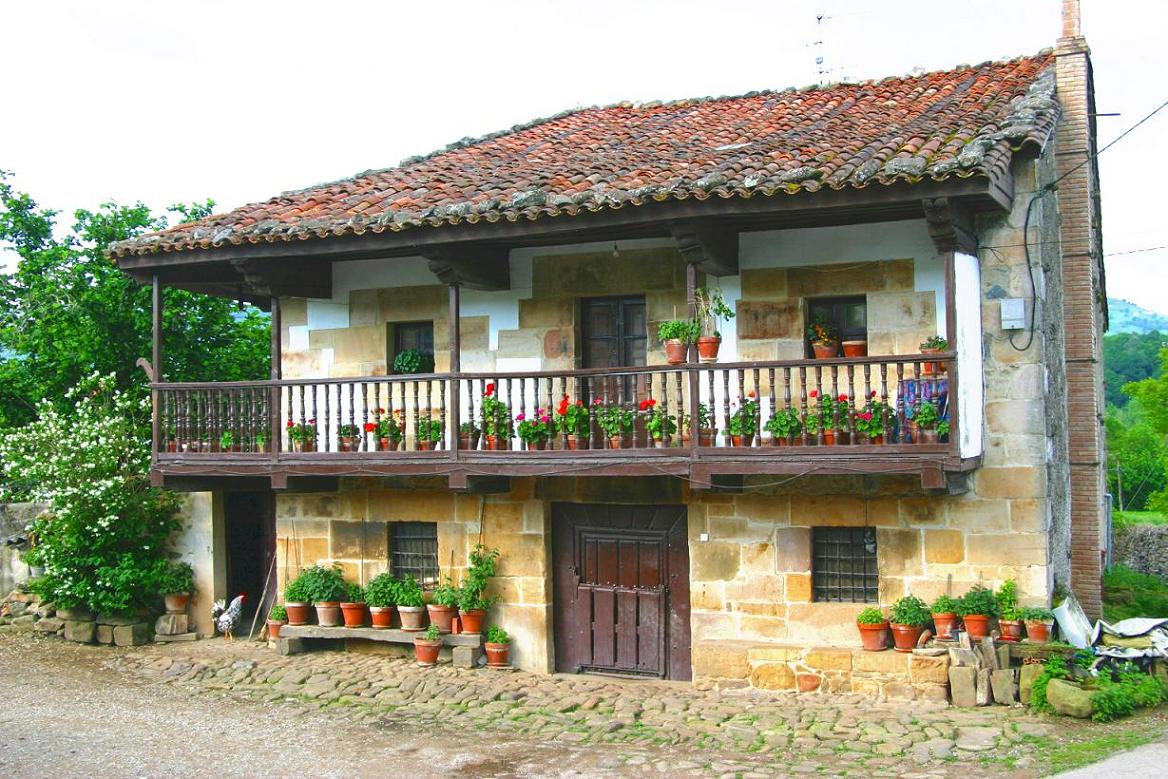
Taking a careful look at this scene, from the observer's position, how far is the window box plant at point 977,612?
1045cm

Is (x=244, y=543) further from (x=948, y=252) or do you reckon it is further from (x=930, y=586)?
(x=948, y=252)

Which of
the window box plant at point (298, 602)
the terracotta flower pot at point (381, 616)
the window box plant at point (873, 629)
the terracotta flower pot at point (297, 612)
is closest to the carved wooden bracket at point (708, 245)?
the window box plant at point (873, 629)

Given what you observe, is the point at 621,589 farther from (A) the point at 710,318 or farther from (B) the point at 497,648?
(A) the point at 710,318

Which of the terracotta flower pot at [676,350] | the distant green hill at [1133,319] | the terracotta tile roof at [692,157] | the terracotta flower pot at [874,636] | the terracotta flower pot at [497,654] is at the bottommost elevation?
the terracotta flower pot at [497,654]

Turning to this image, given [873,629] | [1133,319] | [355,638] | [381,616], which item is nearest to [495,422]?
[381,616]

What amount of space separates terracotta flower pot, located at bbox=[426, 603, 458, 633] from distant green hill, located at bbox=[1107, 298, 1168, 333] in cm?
10337

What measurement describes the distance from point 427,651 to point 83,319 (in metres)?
8.88

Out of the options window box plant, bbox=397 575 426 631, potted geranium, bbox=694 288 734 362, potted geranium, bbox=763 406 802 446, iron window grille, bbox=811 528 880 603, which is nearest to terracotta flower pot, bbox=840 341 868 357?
potted geranium, bbox=763 406 802 446

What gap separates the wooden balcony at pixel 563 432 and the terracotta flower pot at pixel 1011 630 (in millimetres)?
1456

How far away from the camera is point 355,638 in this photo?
13.3m

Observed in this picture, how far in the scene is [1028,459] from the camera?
34.8 ft

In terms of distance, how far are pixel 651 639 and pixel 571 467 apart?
2289 mm

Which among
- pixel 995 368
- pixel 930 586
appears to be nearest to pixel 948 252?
pixel 995 368

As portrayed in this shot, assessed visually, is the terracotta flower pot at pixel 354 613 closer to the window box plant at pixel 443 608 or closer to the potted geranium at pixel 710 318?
the window box plant at pixel 443 608
